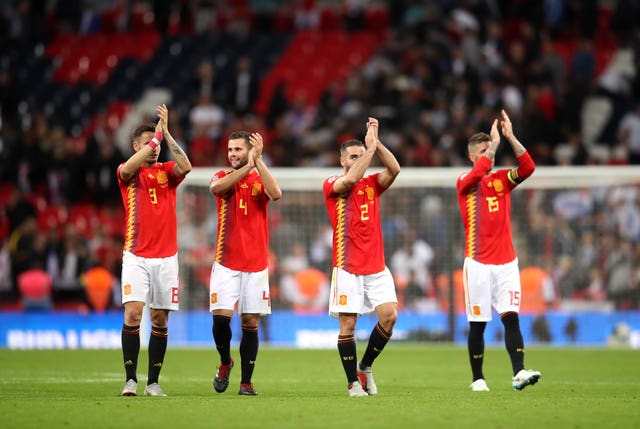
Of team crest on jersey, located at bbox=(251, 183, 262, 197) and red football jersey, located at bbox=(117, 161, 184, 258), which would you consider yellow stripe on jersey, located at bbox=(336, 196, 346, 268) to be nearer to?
team crest on jersey, located at bbox=(251, 183, 262, 197)

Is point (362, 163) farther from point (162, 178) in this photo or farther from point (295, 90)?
point (295, 90)

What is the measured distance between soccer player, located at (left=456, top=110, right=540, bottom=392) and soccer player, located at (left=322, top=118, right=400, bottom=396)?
3.80ft

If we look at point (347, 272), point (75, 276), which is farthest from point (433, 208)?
point (347, 272)

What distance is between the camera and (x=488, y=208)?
41.0 ft

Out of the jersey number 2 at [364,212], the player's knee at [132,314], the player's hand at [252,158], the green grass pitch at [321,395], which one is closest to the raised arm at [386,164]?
the jersey number 2 at [364,212]

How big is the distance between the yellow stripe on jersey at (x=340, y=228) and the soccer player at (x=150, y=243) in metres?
1.58

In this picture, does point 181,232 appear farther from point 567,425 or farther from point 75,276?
point 567,425

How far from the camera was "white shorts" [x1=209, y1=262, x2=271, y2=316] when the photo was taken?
38.3 feet

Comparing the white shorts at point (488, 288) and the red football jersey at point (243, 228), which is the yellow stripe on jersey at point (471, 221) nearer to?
the white shorts at point (488, 288)

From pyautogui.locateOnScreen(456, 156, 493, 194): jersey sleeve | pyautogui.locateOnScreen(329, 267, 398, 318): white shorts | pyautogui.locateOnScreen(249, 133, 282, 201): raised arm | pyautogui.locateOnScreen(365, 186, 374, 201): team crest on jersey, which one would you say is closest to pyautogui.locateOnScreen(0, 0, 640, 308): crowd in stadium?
pyautogui.locateOnScreen(456, 156, 493, 194): jersey sleeve

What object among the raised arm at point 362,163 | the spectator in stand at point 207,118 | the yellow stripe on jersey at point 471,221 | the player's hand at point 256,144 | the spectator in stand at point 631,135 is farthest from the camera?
the spectator in stand at point 207,118

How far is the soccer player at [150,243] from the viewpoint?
11.3 m

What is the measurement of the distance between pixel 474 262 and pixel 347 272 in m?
1.67

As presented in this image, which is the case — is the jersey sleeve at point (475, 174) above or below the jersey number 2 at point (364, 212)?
above
